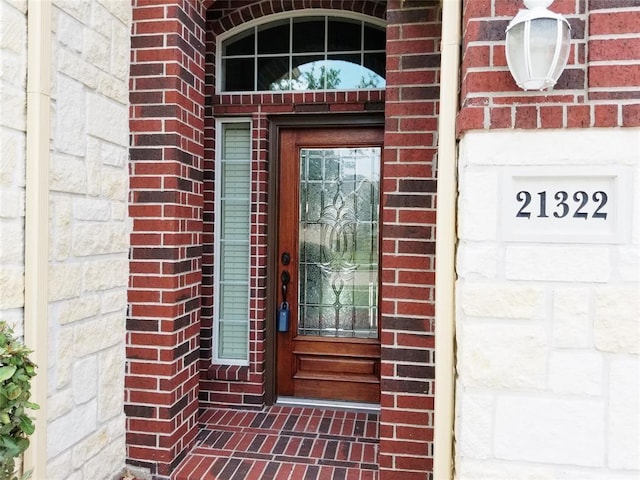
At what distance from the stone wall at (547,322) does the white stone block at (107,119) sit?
1.83 m

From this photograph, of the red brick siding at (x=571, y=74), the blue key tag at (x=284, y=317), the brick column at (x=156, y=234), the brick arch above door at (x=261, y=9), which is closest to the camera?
the red brick siding at (x=571, y=74)

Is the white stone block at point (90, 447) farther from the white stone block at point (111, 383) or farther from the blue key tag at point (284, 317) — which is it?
the blue key tag at point (284, 317)

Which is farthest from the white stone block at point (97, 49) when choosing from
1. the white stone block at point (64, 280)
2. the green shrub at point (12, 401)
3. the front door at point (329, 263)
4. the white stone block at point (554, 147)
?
the white stone block at point (554, 147)

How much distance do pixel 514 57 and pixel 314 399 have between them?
2665mm

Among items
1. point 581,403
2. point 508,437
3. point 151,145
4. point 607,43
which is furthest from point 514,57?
point 151,145

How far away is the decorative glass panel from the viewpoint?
3.37 m

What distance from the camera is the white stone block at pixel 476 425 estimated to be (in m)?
1.83

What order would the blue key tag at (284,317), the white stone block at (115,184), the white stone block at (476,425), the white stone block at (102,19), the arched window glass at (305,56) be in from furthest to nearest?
the blue key tag at (284,317) → the arched window glass at (305,56) → the white stone block at (115,184) → the white stone block at (102,19) → the white stone block at (476,425)

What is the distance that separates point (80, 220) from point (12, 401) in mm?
953

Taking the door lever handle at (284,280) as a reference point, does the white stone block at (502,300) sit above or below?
above

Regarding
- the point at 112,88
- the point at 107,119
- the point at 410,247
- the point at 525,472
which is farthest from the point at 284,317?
the point at 525,472

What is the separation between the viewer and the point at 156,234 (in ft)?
8.70

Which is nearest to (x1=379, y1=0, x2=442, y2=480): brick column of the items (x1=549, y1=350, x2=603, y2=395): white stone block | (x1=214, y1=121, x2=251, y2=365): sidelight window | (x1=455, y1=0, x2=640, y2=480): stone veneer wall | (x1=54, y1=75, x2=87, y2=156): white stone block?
(x1=455, y1=0, x2=640, y2=480): stone veneer wall

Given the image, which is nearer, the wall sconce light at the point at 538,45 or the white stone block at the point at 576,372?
the wall sconce light at the point at 538,45
